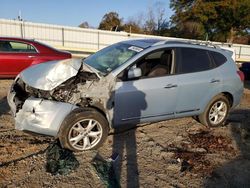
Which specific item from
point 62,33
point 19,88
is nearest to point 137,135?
point 19,88

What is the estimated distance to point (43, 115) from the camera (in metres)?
4.11

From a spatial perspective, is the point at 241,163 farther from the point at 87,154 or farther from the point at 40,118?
the point at 40,118

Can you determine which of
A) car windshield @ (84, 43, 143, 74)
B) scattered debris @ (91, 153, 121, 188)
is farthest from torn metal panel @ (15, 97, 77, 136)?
car windshield @ (84, 43, 143, 74)

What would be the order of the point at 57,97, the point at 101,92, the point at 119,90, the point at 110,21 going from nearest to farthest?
the point at 57,97, the point at 101,92, the point at 119,90, the point at 110,21

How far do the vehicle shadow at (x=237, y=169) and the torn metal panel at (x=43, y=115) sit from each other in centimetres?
224

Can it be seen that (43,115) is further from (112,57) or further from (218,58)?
(218,58)

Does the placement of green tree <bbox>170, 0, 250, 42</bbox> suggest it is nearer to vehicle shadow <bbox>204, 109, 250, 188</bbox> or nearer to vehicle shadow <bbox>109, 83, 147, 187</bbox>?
vehicle shadow <bbox>204, 109, 250, 188</bbox>

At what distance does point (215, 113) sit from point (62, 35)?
17444mm

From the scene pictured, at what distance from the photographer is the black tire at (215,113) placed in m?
5.81

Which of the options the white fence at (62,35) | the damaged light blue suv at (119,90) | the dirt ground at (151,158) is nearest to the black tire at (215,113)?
the damaged light blue suv at (119,90)

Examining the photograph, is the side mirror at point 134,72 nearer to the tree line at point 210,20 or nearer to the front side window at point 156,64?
the front side window at point 156,64

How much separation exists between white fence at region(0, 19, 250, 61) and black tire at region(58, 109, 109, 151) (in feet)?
56.9

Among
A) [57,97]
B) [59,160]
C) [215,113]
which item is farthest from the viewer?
[215,113]

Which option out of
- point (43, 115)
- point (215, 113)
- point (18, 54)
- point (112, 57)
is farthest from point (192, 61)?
point (18, 54)
